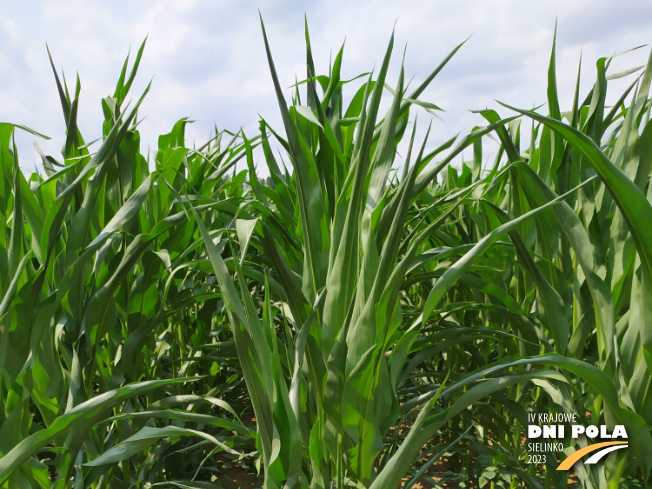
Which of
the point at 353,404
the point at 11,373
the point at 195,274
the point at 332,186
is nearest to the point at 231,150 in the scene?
the point at 195,274

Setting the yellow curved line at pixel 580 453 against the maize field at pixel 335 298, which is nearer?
the maize field at pixel 335 298

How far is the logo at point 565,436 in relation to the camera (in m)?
0.75

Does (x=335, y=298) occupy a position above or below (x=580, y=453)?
above

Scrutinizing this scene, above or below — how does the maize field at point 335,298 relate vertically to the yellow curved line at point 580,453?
above

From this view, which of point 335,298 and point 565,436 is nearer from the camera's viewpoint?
point 335,298

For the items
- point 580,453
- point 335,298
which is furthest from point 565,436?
point 335,298

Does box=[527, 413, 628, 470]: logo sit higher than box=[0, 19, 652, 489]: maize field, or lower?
lower

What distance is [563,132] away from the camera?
0.60 meters

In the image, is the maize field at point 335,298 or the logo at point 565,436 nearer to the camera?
the maize field at point 335,298

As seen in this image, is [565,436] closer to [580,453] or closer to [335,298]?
[580,453]

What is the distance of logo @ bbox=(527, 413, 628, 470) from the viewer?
0.75 m

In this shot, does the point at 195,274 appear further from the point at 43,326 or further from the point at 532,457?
the point at 532,457

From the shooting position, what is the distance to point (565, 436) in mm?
865

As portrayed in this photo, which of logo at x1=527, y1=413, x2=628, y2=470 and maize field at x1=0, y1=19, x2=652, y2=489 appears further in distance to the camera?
logo at x1=527, y1=413, x2=628, y2=470
